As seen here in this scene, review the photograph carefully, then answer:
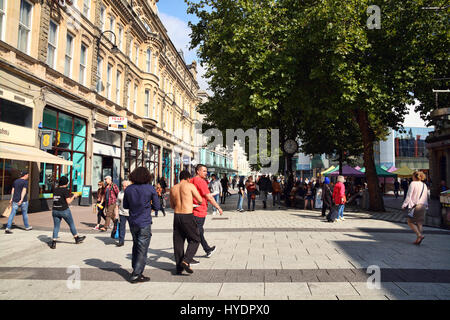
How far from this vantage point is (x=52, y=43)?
51.3 feet

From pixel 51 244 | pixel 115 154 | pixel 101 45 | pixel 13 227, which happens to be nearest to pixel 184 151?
pixel 115 154

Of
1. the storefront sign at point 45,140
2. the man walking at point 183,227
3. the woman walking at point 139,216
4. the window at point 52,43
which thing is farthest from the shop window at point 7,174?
the man walking at point 183,227

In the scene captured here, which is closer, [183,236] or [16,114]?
[183,236]

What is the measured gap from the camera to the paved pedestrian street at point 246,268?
4289 millimetres

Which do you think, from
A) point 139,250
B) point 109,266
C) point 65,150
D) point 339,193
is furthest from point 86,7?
point 139,250

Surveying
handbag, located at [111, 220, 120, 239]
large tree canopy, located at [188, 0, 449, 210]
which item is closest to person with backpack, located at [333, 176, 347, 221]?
large tree canopy, located at [188, 0, 449, 210]

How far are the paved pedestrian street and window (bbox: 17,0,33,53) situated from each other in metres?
8.59

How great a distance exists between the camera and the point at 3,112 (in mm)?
12547

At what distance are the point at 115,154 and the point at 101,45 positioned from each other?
7.47 m

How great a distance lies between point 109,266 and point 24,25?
1276cm

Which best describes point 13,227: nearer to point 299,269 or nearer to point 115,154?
point 299,269

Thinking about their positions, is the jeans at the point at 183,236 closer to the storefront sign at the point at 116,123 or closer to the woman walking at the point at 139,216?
the woman walking at the point at 139,216

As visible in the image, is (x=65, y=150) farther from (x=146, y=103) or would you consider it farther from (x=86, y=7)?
(x=146, y=103)

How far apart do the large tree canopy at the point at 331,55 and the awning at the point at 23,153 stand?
27.5 ft
